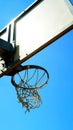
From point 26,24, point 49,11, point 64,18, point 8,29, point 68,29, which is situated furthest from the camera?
point 8,29

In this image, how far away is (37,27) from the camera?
3.86 m

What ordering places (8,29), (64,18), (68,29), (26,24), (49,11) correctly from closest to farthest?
(68,29) < (64,18) < (49,11) < (26,24) < (8,29)

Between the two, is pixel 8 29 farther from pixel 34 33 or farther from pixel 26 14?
pixel 34 33

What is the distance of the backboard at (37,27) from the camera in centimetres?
339

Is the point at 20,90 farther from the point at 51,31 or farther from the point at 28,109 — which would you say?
the point at 51,31

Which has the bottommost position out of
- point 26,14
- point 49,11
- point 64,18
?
Result: point 64,18

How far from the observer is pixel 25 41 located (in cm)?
397

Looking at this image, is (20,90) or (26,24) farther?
(20,90)

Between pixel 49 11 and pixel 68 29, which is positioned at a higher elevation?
pixel 49 11

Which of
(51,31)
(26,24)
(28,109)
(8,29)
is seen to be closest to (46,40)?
(51,31)

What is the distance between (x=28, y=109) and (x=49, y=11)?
1.84 meters

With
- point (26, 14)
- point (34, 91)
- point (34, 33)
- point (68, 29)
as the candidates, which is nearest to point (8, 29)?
point (26, 14)

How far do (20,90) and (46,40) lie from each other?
4.81 ft

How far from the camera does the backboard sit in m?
3.39
